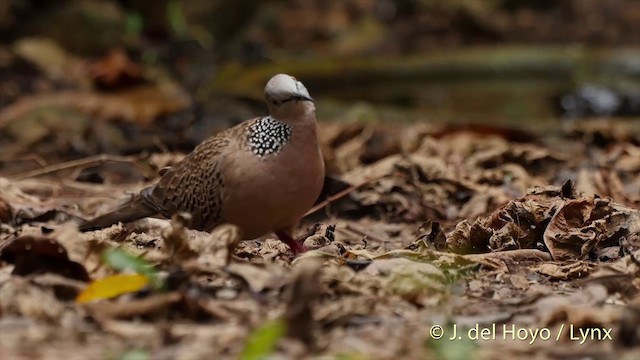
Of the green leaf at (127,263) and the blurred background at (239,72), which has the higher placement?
the green leaf at (127,263)

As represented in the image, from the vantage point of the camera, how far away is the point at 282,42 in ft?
47.6

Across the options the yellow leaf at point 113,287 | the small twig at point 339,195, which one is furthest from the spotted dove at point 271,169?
the small twig at point 339,195

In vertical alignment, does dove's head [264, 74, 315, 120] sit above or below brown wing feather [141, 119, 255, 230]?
above

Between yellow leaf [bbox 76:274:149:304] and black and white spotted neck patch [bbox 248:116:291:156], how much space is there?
0.94 meters

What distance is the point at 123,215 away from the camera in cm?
491

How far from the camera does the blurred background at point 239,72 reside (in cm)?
891

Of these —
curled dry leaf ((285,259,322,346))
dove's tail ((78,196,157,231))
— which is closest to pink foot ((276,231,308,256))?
dove's tail ((78,196,157,231))

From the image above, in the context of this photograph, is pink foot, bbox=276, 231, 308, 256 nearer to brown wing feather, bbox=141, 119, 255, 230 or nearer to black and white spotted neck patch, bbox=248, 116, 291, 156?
brown wing feather, bbox=141, 119, 255, 230

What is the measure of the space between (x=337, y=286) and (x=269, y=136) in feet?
2.57

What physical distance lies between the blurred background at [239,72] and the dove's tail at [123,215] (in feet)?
7.12

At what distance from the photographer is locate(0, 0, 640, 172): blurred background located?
8.91 meters

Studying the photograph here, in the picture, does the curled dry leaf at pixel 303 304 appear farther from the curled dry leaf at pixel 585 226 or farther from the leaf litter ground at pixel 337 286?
the curled dry leaf at pixel 585 226

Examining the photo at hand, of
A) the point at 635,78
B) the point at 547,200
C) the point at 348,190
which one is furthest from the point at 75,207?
the point at 635,78

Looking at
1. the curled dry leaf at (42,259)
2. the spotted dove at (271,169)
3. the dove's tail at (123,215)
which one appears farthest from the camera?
the dove's tail at (123,215)
